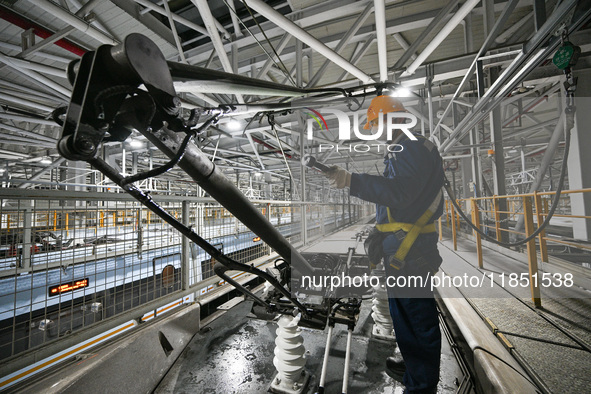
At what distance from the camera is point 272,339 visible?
8.81 feet

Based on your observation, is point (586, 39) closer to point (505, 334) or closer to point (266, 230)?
point (505, 334)

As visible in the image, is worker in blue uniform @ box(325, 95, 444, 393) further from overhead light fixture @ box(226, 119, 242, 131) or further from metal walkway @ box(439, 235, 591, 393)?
overhead light fixture @ box(226, 119, 242, 131)

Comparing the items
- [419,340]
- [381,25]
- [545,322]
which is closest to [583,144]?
[545,322]

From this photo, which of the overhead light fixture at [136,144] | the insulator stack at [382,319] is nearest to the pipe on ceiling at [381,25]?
the insulator stack at [382,319]

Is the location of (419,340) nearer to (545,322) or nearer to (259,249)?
(545,322)

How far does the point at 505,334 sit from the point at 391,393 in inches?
47.7

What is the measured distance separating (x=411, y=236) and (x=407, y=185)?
0.41 metres

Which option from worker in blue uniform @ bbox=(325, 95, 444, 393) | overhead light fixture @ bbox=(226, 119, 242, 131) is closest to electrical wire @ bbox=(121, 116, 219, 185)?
worker in blue uniform @ bbox=(325, 95, 444, 393)

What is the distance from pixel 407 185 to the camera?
68.8 inches

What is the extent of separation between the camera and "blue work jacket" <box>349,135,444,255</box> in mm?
1721

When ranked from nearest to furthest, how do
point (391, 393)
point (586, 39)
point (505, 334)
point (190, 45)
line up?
point (391, 393)
point (505, 334)
point (586, 39)
point (190, 45)

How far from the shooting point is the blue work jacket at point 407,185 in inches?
67.7


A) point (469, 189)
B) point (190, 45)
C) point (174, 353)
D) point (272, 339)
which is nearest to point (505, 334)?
point (272, 339)

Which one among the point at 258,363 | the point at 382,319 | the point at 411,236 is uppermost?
the point at 411,236
